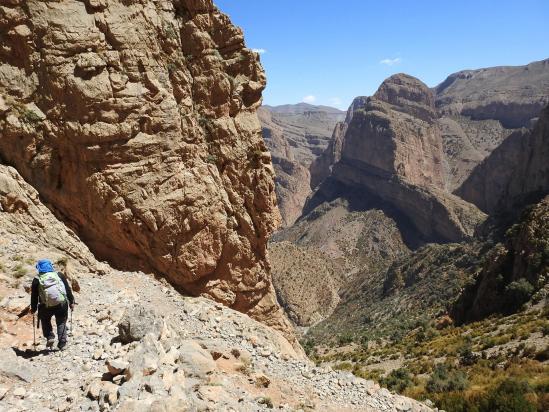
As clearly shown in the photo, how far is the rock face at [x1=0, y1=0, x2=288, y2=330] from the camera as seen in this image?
47.7 ft

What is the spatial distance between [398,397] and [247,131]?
11.6 m

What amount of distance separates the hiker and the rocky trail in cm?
34

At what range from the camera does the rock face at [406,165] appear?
120 m

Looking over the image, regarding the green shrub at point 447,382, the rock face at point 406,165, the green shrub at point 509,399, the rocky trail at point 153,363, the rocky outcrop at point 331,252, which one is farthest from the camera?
the rock face at point 406,165

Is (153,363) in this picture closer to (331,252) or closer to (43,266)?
(43,266)

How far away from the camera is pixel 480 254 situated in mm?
67250

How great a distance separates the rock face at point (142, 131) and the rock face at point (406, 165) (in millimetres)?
103439

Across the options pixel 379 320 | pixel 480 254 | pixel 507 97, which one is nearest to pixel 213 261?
pixel 379 320

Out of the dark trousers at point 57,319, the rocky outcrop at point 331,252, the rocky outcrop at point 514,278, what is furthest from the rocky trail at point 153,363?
the rocky outcrop at point 331,252

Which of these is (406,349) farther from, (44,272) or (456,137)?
(456,137)

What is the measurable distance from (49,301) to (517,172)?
9839 cm

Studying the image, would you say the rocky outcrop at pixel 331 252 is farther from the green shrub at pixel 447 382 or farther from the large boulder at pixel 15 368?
the large boulder at pixel 15 368

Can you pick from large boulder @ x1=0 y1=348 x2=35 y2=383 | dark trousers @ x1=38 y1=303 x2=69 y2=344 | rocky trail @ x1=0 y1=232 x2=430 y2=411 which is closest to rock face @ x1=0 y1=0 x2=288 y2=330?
rocky trail @ x1=0 y1=232 x2=430 y2=411

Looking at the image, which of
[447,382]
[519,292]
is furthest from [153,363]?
[519,292]
